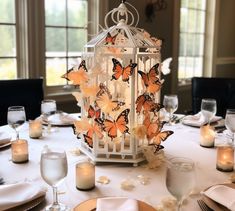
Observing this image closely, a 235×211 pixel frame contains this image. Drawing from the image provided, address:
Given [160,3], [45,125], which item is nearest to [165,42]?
[160,3]

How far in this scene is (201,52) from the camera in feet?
15.5

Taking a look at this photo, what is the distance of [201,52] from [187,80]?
0.53 m

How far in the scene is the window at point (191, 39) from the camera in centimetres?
436

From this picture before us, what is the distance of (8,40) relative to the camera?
281 centimetres

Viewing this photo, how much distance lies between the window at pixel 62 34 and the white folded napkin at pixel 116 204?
217 cm

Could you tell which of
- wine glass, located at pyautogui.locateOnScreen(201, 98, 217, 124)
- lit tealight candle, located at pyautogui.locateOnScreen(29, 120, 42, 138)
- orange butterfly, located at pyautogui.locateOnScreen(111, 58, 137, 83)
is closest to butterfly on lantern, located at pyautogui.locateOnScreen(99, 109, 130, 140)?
orange butterfly, located at pyautogui.locateOnScreen(111, 58, 137, 83)

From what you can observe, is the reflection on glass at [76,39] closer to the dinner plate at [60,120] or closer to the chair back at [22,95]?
the chair back at [22,95]

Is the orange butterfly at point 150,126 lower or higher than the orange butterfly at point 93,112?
lower

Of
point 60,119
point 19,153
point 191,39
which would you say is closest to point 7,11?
point 60,119

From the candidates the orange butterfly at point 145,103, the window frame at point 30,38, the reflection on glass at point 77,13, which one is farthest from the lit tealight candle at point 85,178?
the reflection on glass at point 77,13

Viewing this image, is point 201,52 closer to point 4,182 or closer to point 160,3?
point 160,3

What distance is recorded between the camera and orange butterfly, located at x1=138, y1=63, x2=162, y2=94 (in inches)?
50.0

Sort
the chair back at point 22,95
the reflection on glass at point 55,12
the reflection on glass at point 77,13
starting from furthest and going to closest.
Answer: the reflection on glass at point 77,13, the reflection on glass at point 55,12, the chair back at point 22,95

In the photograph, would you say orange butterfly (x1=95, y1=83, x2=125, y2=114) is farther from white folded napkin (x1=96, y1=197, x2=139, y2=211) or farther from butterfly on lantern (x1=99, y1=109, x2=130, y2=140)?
white folded napkin (x1=96, y1=197, x2=139, y2=211)
